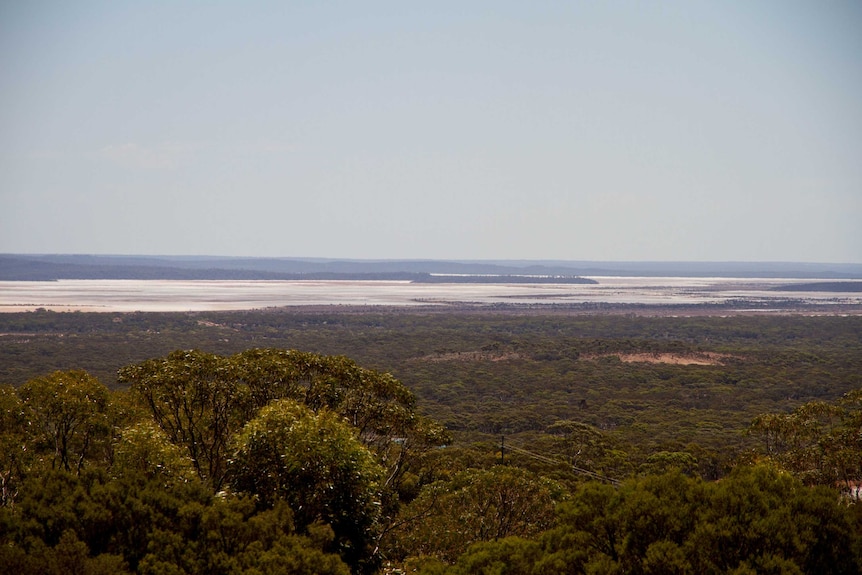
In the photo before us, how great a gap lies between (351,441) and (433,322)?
133m

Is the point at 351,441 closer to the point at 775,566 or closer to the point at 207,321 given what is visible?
the point at 775,566

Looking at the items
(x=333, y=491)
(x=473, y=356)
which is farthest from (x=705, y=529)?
(x=473, y=356)

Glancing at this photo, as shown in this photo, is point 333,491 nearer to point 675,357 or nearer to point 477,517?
point 477,517

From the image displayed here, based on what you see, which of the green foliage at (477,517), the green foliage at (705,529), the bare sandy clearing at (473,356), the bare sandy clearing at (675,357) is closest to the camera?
the green foliage at (705,529)

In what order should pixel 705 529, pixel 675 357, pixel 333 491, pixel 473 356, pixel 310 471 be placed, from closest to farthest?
pixel 705 529 < pixel 310 471 < pixel 333 491 < pixel 675 357 < pixel 473 356

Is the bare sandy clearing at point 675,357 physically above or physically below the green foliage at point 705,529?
below

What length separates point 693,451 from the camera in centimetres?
4453

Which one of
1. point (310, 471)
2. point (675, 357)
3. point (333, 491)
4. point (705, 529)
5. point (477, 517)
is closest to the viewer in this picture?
point (705, 529)

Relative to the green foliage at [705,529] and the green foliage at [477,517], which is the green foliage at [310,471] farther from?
the green foliage at [705,529]

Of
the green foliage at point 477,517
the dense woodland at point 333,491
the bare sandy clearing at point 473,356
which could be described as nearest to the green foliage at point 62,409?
the dense woodland at point 333,491

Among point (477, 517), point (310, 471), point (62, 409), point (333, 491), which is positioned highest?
point (62, 409)

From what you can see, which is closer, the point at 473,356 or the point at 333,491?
the point at 333,491

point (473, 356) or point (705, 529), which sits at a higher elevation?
point (705, 529)

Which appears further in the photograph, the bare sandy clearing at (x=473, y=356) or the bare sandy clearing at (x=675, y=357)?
the bare sandy clearing at (x=473, y=356)
